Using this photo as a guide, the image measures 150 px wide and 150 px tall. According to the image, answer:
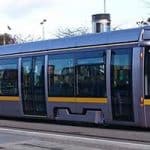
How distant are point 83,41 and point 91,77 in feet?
4.27

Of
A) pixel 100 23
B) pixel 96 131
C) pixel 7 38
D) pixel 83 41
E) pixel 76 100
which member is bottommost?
pixel 96 131

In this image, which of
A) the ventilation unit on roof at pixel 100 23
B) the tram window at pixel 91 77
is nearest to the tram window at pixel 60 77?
the tram window at pixel 91 77

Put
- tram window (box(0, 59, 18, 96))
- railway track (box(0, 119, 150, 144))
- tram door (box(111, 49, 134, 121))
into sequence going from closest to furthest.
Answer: railway track (box(0, 119, 150, 144)) → tram door (box(111, 49, 134, 121)) → tram window (box(0, 59, 18, 96))

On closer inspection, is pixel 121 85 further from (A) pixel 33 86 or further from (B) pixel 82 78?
(A) pixel 33 86

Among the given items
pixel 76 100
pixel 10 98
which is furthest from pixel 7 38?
pixel 76 100

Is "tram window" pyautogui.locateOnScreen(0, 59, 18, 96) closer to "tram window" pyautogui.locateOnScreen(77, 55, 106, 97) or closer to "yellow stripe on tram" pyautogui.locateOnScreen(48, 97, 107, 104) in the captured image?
"yellow stripe on tram" pyautogui.locateOnScreen(48, 97, 107, 104)

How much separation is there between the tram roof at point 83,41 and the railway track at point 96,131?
2685 mm

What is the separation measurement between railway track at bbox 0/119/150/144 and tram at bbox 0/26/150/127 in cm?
33

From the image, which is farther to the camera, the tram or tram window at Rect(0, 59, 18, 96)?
tram window at Rect(0, 59, 18, 96)

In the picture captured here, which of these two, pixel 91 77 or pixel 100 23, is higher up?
pixel 100 23

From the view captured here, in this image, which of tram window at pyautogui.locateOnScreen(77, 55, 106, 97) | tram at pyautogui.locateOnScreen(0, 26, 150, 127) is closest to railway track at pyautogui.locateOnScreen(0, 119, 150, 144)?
tram at pyautogui.locateOnScreen(0, 26, 150, 127)

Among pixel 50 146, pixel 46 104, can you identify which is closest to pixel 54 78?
pixel 46 104

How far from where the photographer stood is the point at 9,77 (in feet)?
80.9

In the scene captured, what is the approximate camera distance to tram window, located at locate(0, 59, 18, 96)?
79.4ft
